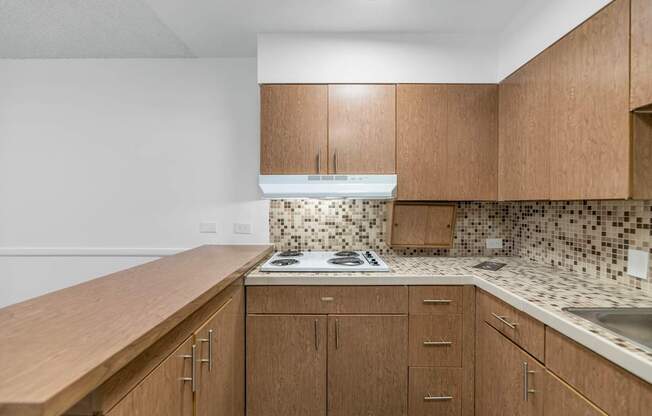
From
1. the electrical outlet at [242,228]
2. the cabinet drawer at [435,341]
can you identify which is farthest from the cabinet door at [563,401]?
the electrical outlet at [242,228]

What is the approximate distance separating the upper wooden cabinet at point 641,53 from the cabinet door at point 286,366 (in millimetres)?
1616

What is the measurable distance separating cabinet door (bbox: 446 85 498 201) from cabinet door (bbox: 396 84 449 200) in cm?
5

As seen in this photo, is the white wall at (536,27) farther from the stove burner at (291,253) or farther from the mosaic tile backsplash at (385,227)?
the stove burner at (291,253)

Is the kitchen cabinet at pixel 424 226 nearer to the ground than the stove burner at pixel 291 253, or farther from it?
farther from it

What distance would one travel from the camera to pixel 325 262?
205 centimetres

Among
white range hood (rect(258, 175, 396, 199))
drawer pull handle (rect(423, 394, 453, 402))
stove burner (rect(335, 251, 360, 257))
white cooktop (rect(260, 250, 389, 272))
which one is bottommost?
drawer pull handle (rect(423, 394, 453, 402))

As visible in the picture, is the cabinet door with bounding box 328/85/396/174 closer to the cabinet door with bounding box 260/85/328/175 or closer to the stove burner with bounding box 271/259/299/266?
the cabinet door with bounding box 260/85/328/175

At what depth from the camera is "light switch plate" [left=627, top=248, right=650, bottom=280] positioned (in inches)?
54.6

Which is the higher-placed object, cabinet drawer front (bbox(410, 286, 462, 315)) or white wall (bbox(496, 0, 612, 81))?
white wall (bbox(496, 0, 612, 81))

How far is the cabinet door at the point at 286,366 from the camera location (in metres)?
1.78

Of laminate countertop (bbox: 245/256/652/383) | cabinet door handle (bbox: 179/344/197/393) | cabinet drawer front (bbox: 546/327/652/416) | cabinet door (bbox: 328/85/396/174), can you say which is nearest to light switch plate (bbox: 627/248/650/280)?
laminate countertop (bbox: 245/256/652/383)

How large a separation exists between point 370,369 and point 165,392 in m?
1.12

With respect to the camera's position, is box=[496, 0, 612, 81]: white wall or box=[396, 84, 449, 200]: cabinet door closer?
box=[496, 0, 612, 81]: white wall

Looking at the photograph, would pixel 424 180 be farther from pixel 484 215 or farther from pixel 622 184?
pixel 622 184
